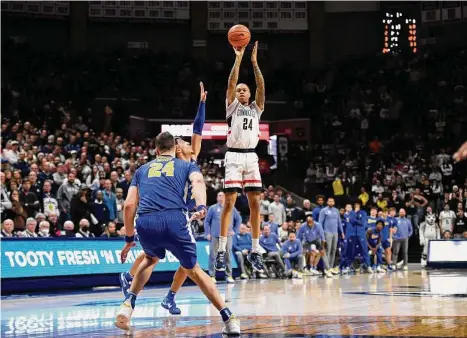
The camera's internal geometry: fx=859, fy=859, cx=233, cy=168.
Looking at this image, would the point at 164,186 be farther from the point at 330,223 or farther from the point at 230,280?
the point at 330,223

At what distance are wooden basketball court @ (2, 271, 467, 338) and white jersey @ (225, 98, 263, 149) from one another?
2.17 m

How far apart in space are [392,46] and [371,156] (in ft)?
26.1

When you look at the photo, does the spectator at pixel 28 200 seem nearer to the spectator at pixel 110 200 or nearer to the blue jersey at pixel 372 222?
the spectator at pixel 110 200

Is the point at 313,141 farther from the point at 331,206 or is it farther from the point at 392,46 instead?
the point at 331,206

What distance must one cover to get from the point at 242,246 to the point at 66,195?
15.5 feet

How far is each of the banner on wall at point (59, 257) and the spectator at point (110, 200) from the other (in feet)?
5.83

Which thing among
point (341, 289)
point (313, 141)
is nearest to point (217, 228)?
point (341, 289)

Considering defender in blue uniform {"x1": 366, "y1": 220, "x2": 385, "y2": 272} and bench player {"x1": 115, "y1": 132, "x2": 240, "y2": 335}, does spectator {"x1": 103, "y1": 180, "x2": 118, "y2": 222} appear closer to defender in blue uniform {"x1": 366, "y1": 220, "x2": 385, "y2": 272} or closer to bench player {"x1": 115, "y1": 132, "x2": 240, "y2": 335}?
defender in blue uniform {"x1": 366, "y1": 220, "x2": 385, "y2": 272}

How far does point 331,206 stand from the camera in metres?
23.3

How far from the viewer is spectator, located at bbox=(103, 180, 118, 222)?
1999cm

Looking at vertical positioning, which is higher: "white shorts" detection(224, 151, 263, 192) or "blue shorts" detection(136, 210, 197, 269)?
"white shorts" detection(224, 151, 263, 192)

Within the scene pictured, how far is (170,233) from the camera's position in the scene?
861 cm

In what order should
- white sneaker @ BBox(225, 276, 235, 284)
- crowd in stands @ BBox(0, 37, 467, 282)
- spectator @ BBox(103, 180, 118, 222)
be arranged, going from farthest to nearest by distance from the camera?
crowd in stands @ BBox(0, 37, 467, 282), spectator @ BBox(103, 180, 118, 222), white sneaker @ BBox(225, 276, 235, 284)

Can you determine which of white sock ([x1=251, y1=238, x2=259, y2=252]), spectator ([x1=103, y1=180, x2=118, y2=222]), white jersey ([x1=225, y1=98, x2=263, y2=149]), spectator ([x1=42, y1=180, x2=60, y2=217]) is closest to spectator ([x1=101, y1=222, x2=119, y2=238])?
spectator ([x1=103, y1=180, x2=118, y2=222])
